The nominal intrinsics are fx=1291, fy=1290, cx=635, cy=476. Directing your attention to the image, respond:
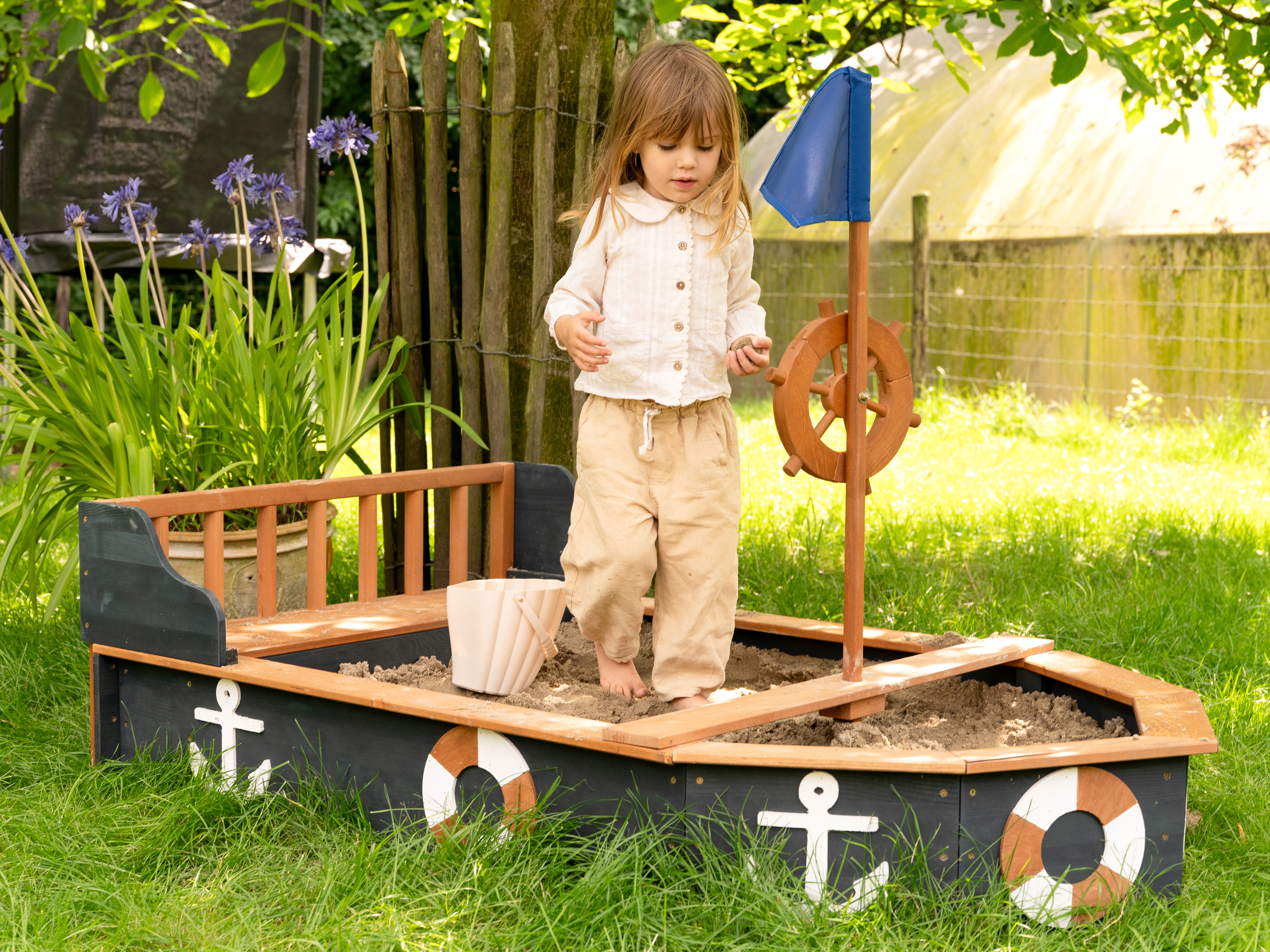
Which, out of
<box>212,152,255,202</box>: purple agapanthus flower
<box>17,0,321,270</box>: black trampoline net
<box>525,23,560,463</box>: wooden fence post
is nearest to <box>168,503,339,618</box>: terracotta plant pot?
<box>525,23,560,463</box>: wooden fence post

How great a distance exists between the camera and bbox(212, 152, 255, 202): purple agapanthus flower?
11.1 ft

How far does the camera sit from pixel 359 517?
308cm

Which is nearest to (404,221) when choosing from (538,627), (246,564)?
(246,564)

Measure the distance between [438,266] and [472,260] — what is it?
0.11 m

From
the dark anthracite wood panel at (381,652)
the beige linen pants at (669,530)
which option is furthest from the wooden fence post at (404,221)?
the beige linen pants at (669,530)

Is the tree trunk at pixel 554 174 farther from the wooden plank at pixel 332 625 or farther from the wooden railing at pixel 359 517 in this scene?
the wooden plank at pixel 332 625

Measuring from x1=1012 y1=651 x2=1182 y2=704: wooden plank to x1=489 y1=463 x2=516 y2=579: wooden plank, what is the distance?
4.40 feet

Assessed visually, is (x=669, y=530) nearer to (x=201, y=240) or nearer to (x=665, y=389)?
(x=665, y=389)

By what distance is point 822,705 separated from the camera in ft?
7.31

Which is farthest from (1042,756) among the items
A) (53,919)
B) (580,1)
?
(580,1)

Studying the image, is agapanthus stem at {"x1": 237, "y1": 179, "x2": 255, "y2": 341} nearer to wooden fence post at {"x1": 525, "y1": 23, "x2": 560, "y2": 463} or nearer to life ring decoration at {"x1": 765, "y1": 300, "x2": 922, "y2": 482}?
wooden fence post at {"x1": 525, "y1": 23, "x2": 560, "y2": 463}

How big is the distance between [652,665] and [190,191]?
18.2 ft

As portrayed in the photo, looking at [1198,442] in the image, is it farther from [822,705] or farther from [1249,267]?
[822,705]

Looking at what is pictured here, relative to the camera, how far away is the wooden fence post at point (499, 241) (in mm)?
3473
